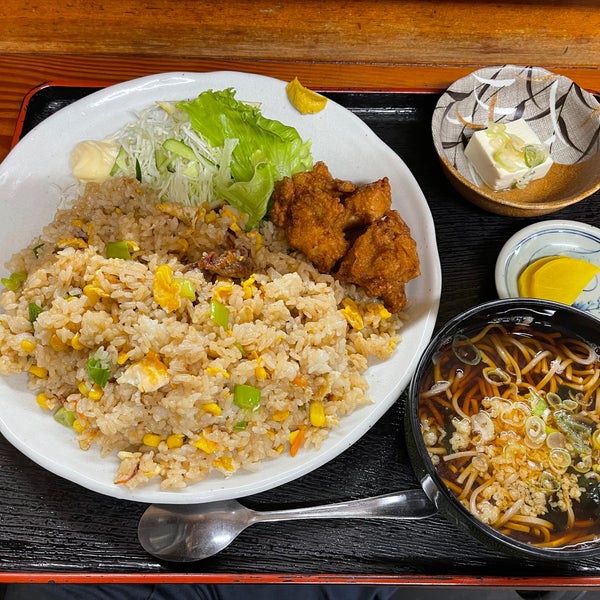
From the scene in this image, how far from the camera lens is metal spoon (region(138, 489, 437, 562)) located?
1.92m

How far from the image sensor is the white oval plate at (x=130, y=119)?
75.5 inches

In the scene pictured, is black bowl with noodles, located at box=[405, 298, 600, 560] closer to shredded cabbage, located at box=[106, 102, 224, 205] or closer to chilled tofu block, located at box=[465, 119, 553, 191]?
chilled tofu block, located at box=[465, 119, 553, 191]

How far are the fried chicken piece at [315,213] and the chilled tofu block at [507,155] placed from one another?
2.08ft

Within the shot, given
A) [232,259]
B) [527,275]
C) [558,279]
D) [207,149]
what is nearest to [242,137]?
[207,149]

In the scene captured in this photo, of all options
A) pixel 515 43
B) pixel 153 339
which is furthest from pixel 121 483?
pixel 515 43

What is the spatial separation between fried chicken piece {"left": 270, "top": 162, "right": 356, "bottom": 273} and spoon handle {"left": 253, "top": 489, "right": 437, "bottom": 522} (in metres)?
0.89

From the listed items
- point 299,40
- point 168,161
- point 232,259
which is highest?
point 299,40

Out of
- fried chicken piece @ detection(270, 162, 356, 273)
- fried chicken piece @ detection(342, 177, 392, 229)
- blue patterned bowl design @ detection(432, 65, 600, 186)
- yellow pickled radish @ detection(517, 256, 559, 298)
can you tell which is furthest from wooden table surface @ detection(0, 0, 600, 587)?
yellow pickled radish @ detection(517, 256, 559, 298)

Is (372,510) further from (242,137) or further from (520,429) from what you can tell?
(242,137)

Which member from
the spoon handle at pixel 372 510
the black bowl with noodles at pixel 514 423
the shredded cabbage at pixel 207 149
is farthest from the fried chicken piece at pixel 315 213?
the spoon handle at pixel 372 510

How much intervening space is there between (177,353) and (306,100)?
1.33m

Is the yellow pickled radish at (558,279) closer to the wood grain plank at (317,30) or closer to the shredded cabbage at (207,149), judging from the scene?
the shredded cabbage at (207,149)

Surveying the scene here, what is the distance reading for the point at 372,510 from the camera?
1.98m

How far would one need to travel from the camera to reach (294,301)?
2107mm
